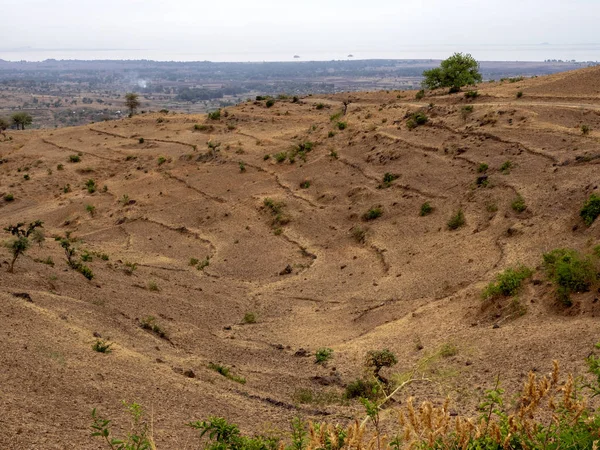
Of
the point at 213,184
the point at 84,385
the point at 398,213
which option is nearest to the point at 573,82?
the point at 398,213

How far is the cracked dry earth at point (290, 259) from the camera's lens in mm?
8930

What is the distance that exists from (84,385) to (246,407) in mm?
2192

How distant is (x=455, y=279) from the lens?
16.1 m

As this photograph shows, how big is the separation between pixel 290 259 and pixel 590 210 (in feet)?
31.0

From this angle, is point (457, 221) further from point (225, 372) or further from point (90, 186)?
point (90, 186)

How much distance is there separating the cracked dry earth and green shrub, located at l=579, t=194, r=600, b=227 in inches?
13.1

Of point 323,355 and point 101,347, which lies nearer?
point 101,347

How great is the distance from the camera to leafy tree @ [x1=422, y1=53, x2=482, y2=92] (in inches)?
1612

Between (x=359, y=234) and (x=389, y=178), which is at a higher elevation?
(x=389, y=178)

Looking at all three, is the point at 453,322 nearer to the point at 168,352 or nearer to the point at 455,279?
the point at 455,279

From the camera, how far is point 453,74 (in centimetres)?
4116

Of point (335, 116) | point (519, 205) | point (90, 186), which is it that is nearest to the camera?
point (519, 205)

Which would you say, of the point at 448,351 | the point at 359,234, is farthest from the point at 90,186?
the point at 448,351

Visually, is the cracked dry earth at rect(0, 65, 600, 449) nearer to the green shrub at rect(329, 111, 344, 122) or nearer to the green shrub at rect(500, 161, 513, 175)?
the green shrub at rect(500, 161, 513, 175)
